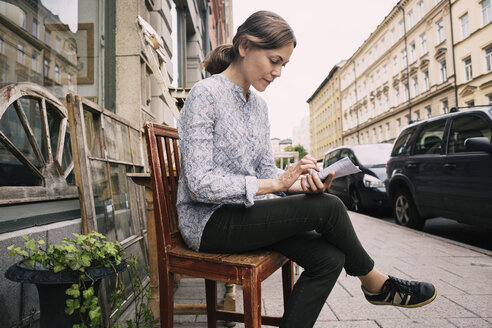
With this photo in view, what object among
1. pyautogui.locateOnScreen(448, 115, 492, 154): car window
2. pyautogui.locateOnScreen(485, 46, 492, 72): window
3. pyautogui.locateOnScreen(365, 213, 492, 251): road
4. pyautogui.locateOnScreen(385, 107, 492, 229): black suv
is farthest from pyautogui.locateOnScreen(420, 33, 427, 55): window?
pyautogui.locateOnScreen(448, 115, 492, 154): car window

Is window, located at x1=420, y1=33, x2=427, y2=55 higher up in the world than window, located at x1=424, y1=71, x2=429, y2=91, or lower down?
higher up

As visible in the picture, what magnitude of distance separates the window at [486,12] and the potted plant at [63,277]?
27.2 meters

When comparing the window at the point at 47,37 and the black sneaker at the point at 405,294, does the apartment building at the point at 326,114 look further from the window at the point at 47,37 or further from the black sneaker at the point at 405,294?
the black sneaker at the point at 405,294

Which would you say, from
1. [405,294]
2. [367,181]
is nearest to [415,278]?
[405,294]

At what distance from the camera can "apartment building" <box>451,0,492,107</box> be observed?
73.4 feet

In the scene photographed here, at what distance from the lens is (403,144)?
6.34 metres

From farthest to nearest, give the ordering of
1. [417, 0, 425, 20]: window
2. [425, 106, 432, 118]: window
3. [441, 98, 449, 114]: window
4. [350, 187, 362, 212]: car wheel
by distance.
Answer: [417, 0, 425, 20]: window, [425, 106, 432, 118]: window, [441, 98, 449, 114]: window, [350, 187, 362, 212]: car wheel

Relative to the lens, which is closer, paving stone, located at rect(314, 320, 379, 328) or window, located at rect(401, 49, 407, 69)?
paving stone, located at rect(314, 320, 379, 328)

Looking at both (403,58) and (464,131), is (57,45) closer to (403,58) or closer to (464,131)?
(464,131)

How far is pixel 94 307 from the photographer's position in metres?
1.44

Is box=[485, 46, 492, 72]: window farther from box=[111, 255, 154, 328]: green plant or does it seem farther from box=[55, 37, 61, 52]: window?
box=[111, 255, 154, 328]: green plant

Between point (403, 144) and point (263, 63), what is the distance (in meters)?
5.26

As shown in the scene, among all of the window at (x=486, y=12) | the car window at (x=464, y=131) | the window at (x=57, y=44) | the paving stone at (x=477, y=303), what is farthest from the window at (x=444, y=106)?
the window at (x=57, y=44)

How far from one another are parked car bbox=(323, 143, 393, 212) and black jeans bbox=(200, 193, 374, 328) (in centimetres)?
610
